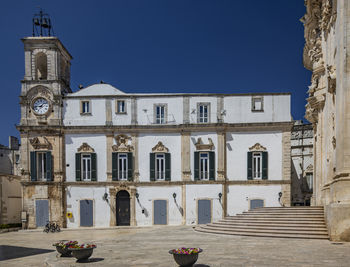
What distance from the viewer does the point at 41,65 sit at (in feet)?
109

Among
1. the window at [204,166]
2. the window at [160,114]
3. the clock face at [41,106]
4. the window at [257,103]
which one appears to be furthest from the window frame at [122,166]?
the window at [257,103]

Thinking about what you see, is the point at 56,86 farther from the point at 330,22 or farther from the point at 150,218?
the point at 330,22

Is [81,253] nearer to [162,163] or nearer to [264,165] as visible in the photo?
[162,163]

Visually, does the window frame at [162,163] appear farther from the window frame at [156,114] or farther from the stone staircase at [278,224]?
the stone staircase at [278,224]

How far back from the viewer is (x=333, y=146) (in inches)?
620

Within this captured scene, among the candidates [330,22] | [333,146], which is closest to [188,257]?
[333,146]

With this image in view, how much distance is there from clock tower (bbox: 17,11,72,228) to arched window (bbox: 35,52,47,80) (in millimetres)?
388

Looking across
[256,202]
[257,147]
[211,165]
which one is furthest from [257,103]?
[256,202]

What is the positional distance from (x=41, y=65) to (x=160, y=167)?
54.2 feet

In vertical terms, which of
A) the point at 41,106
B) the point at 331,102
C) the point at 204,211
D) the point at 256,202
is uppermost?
the point at 41,106

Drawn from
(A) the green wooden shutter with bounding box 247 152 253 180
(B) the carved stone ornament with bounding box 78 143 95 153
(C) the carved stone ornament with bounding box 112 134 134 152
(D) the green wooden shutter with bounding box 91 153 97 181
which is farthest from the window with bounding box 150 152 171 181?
(A) the green wooden shutter with bounding box 247 152 253 180

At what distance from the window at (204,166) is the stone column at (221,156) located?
40.5 inches

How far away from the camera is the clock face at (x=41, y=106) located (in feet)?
98.5

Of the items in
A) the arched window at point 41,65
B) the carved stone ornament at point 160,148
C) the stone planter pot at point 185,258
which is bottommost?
the stone planter pot at point 185,258
